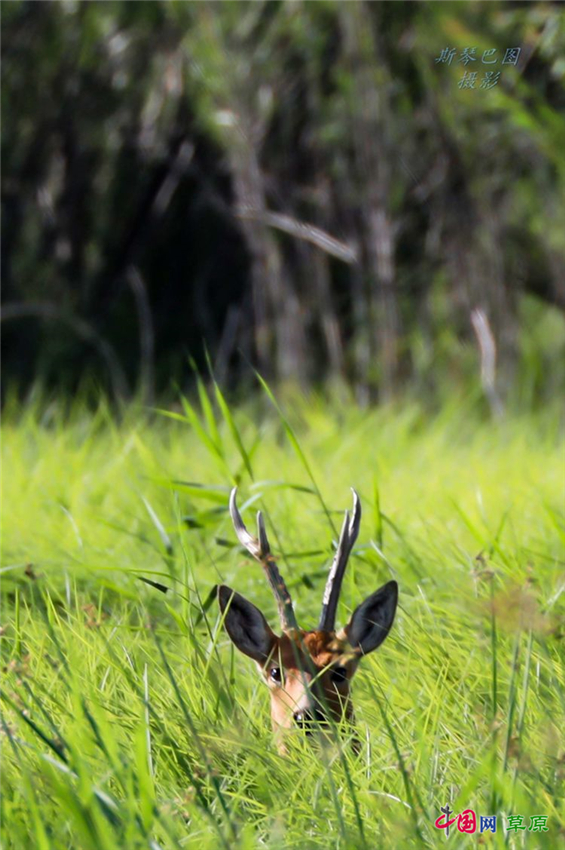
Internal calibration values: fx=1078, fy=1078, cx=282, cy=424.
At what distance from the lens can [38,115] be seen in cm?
862

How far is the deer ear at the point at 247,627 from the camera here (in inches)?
88.9

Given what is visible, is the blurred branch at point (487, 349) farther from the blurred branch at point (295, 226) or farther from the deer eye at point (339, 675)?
the deer eye at point (339, 675)

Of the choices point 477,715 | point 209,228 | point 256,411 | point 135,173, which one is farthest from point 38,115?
point 477,715

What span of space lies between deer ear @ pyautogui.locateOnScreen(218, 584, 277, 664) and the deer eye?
148 mm

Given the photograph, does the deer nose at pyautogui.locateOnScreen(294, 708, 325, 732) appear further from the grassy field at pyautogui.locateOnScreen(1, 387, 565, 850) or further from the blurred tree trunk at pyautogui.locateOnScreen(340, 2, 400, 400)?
the blurred tree trunk at pyautogui.locateOnScreen(340, 2, 400, 400)

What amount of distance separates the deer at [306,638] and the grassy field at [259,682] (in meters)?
0.06

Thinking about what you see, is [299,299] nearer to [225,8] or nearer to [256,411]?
[256,411]

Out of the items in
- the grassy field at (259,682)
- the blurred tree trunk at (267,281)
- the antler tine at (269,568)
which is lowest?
the blurred tree trunk at (267,281)

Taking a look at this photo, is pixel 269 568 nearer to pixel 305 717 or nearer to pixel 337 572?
pixel 337 572

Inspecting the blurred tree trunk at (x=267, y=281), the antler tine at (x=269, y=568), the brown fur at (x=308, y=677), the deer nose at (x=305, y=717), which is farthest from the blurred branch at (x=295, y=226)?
the deer nose at (x=305, y=717)

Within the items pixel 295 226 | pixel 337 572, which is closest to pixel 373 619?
pixel 337 572

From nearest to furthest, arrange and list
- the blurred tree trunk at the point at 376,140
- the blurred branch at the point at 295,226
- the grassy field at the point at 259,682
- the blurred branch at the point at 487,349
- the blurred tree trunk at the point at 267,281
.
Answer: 1. the grassy field at the point at 259,682
2. the blurred branch at the point at 295,226
3. the blurred tree trunk at the point at 376,140
4. the blurred branch at the point at 487,349
5. the blurred tree trunk at the point at 267,281

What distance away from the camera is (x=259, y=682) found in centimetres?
251

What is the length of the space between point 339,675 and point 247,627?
0.72 ft
